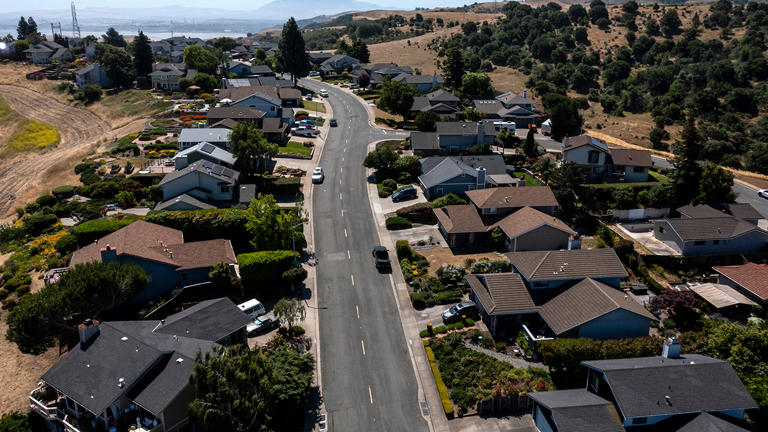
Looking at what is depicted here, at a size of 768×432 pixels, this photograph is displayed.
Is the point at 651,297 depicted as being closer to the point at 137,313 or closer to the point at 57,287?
the point at 137,313

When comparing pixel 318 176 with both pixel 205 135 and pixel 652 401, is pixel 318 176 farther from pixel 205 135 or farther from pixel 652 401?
pixel 652 401

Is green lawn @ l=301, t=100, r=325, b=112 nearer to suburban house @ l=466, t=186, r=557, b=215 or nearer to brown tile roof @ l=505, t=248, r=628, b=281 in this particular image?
suburban house @ l=466, t=186, r=557, b=215

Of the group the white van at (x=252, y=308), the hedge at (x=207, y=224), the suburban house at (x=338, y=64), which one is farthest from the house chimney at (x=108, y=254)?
the suburban house at (x=338, y=64)

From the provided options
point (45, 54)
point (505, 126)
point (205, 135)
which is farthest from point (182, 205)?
point (45, 54)

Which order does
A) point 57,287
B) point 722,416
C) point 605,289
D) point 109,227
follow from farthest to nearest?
1. point 109,227
2. point 605,289
3. point 57,287
4. point 722,416

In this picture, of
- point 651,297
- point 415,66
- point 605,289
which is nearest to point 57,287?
point 605,289

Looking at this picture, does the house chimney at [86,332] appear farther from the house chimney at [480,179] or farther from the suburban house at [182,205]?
the house chimney at [480,179]
